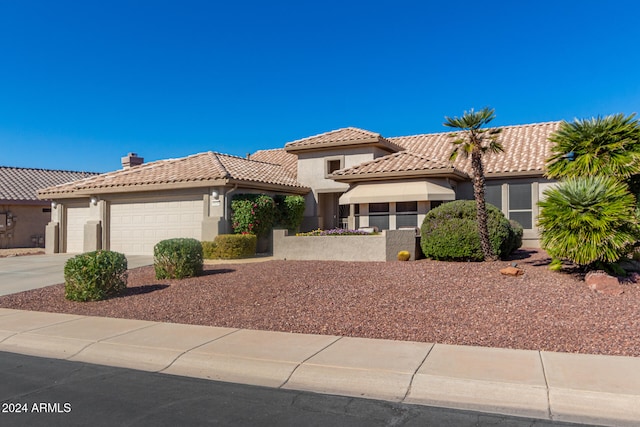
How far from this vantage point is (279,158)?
96.7ft

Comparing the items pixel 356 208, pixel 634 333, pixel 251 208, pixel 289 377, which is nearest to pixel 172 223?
pixel 251 208

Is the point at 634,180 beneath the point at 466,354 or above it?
above

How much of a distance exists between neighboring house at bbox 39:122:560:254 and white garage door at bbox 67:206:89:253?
0.05 meters

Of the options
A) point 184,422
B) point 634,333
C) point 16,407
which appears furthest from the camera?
point 634,333

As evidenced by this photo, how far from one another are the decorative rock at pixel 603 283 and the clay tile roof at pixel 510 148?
326 inches

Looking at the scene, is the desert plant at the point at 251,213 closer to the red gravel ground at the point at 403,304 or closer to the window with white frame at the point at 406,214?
the window with white frame at the point at 406,214

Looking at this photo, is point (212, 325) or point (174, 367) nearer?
point (174, 367)

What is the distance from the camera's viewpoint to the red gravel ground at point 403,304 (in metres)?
7.64

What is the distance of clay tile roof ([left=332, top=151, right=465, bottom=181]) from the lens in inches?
736

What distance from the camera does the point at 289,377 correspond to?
20.2 ft

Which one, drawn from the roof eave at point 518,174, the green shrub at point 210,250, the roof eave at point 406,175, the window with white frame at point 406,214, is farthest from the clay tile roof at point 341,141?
the green shrub at point 210,250

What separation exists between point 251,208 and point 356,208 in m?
4.20

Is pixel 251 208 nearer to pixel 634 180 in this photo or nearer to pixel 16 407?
pixel 634 180

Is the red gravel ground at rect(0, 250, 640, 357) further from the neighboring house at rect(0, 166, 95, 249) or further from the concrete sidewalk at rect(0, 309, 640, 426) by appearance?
the neighboring house at rect(0, 166, 95, 249)
